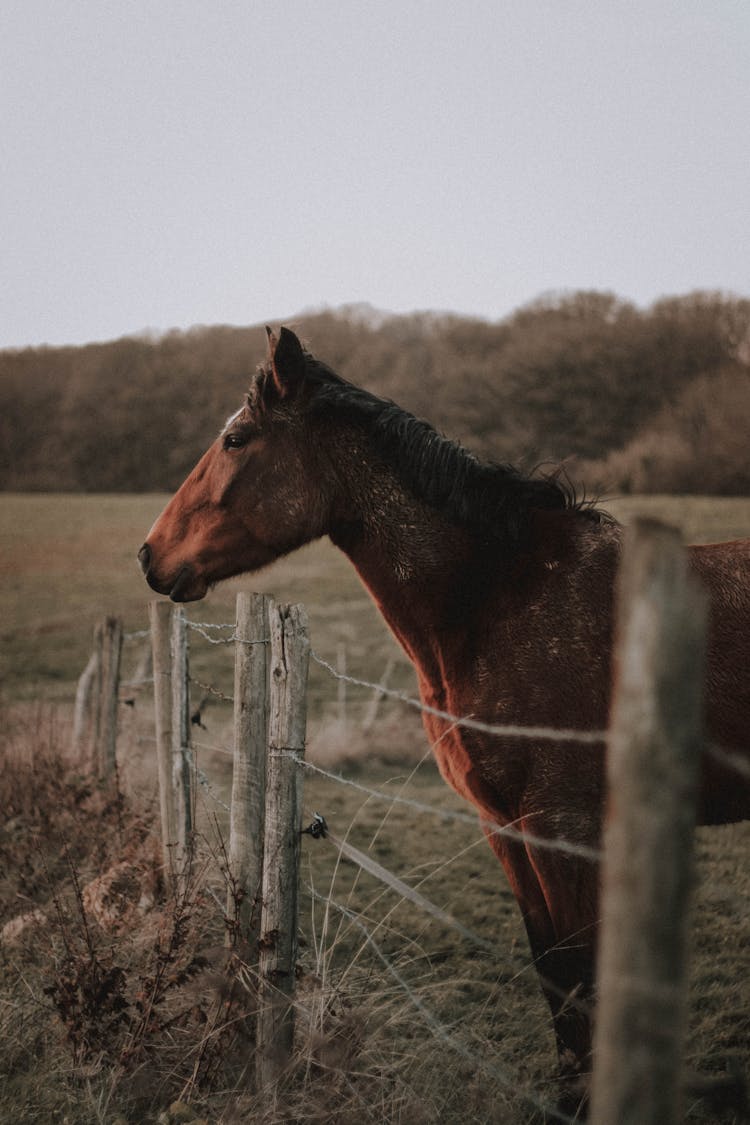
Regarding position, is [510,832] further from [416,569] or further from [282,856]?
[416,569]

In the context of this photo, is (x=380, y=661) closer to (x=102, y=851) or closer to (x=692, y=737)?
(x=102, y=851)

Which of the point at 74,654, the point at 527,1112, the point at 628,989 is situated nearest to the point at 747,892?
the point at 527,1112

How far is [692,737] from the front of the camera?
3.42 ft

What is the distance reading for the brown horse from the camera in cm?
285

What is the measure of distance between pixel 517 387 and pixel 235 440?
80.4 ft

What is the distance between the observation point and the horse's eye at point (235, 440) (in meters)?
3.53

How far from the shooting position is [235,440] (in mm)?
3541

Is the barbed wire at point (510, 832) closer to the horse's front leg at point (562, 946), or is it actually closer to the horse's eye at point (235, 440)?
the horse's front leg at point (562, 946)

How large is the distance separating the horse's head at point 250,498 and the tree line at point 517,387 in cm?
1822

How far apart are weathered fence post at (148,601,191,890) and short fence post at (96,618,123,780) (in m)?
1.99

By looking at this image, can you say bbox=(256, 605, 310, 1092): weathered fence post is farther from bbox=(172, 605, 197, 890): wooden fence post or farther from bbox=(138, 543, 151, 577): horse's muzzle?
bbox=(172, 605, 197, 890): wooden fence post

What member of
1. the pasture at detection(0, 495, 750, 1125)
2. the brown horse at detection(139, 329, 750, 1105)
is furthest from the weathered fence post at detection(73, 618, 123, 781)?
the brown horse at detection(139, 329, 750, 1105)

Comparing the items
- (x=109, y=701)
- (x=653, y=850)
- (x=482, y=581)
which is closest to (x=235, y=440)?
(x=482, y=581)

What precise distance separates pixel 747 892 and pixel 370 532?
12.8 feet
